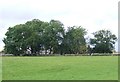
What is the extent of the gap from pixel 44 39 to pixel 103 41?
23.6m

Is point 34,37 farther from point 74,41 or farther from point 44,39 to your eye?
point 74,41

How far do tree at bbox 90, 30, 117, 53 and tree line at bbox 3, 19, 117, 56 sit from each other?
5067 millimetres

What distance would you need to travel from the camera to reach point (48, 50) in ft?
325

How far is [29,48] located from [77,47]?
14191 millimetres

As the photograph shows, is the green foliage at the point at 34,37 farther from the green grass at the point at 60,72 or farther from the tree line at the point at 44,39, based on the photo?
the green grass at the point at 60,72

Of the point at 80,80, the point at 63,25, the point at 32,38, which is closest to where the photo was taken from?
the point at 80,80

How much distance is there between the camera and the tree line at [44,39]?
95.0 meters

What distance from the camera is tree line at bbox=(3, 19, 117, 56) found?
95000mm

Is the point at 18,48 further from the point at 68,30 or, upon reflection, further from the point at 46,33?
the point at 68,30

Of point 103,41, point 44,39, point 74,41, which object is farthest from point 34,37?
point 103,41

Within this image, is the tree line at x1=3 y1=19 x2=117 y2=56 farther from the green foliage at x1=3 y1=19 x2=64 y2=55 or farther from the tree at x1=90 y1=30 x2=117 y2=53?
the tree at x1=90 y1=30 x2=117 y2=53

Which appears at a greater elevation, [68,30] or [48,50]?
[68,30]

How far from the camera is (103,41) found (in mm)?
110562

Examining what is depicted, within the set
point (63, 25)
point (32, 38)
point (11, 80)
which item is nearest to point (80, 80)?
point (11, 80)
